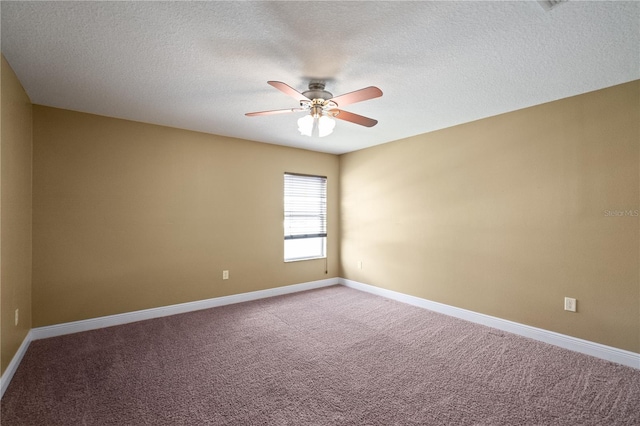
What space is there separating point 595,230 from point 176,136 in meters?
4.79

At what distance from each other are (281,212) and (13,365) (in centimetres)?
330

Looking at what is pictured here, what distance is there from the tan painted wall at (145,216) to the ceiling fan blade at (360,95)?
251 centimetres

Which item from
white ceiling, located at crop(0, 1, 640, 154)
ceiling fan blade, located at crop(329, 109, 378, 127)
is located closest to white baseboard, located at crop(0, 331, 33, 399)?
white ceiling, located at crop(0, 1, 640, 154)

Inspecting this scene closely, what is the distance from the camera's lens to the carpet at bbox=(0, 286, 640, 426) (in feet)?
6.16

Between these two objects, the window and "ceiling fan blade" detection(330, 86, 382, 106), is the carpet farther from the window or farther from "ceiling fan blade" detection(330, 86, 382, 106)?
"ceiling fan blade" detection(330, 86, 382, 106)

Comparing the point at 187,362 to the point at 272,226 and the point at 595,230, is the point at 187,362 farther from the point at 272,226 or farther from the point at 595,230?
the point at 595,230

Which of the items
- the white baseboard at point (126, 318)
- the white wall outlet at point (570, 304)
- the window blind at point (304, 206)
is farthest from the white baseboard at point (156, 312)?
the white wall outlet at point (570, 304)

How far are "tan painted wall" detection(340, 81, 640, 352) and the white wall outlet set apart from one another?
5 centimetres

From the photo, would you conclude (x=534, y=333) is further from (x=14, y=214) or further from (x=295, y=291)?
(x=14, y=214)

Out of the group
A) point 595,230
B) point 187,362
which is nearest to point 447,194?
point 595,230

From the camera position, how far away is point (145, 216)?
357cm

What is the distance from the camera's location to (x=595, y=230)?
2.67 m

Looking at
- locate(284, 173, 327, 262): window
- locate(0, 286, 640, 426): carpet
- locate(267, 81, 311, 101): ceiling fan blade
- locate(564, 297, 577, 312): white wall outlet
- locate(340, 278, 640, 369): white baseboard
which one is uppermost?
locate(267, 81, 311, 101): ceiling fan blade

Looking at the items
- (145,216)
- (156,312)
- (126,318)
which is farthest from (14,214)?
(156,312)
